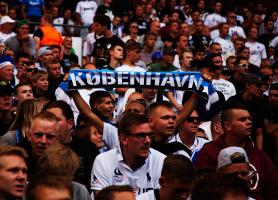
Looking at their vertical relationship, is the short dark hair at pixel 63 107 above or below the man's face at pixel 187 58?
above

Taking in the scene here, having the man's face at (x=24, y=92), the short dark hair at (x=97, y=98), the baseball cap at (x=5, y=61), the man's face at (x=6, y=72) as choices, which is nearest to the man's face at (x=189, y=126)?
the short dark hair at (x=97, y=98)

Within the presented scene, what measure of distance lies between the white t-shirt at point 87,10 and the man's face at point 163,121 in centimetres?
1340

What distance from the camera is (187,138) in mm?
8852

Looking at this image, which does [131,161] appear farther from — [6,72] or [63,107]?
[6,72]

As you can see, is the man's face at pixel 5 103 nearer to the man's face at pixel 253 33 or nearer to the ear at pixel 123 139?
the ear at pixel 123 139

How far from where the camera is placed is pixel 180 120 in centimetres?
835

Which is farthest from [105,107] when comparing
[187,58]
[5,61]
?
[187,58]

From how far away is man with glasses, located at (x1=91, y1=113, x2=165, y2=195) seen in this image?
6879mm

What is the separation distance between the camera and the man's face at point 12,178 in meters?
5.76

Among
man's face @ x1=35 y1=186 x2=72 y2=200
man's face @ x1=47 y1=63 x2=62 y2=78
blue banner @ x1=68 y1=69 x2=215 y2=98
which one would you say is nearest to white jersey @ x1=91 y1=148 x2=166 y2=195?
blue banner @ x1=68 y1=69 x2=215 y2=98

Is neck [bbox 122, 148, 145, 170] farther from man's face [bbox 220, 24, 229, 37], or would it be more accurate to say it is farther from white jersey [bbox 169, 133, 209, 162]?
man's face [bbox 220, 24, 229, 37]

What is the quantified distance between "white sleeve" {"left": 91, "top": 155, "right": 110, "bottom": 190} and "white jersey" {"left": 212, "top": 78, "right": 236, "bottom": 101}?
20.8 ft

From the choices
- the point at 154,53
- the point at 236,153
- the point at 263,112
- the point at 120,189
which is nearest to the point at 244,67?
the point at 154,53

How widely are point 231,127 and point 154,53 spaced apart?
7862 mm
